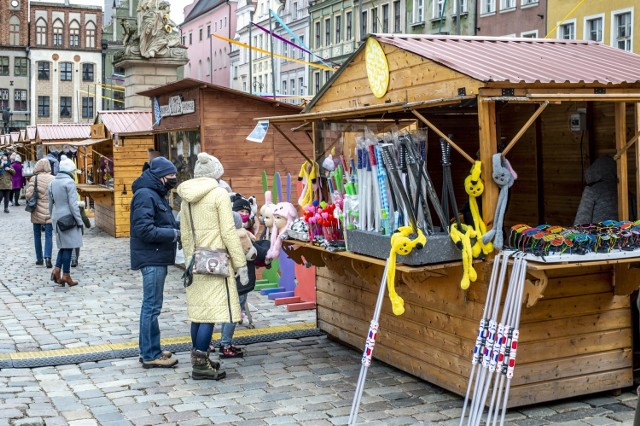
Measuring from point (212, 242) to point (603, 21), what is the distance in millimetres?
30102

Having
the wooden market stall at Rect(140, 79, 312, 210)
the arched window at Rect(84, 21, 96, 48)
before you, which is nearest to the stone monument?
the wooden market stall at Rect(140, 79, 312, 210)

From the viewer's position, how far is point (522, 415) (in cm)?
695

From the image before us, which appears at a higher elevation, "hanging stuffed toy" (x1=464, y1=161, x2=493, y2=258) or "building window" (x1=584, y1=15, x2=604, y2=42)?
"building window" (x1=584, y1=15, x2=604, y2=42)

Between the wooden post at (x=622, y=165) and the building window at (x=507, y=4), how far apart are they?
3479 cm

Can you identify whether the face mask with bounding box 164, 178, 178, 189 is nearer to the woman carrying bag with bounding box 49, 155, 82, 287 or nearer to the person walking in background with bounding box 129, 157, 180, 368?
Result: the person walking in background with bounding box 129, 157, 180, 368

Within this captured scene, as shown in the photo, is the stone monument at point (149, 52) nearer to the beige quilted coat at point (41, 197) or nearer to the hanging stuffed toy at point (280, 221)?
the beige quilted coat at point (41, 197)

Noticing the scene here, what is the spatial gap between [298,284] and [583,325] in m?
5.01

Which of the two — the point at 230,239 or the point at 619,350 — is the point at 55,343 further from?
the point at 619,350

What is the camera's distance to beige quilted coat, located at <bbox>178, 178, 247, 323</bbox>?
7.85 metres

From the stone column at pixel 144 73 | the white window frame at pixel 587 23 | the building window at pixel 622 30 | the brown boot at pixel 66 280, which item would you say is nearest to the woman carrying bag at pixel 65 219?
the brown boot at pixel 66 280

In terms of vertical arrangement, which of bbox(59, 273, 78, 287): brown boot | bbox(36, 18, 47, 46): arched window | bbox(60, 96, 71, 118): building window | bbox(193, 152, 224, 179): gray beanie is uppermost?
bbox(36, 18, 47, 46): arched window

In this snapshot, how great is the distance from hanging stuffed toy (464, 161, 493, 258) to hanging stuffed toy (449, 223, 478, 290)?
0.05m

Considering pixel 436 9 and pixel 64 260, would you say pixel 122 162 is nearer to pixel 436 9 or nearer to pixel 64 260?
pixel 64 260

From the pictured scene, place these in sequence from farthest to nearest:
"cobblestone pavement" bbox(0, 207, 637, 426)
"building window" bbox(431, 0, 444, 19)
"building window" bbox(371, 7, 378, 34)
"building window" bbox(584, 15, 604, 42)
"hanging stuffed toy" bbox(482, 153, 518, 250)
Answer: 1. "building window" bbox(371, 7, 378, 34)
2. "building window" bbox(431, 0, 444, 19)
3. "building window" bbox(584, 15, 604, 42)
4. "cobblestone pavement" bbox(0, 207, 637, 426)
5. "hanging stuffed toy" bbox(482, 153, 518, 250)
